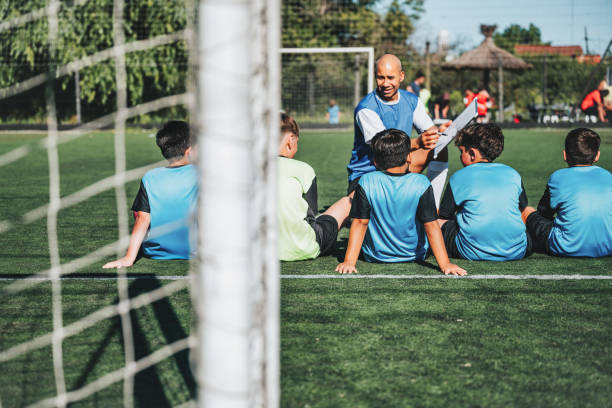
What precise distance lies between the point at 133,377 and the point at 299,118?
23.6m

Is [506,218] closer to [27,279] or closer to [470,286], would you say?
[470,286]

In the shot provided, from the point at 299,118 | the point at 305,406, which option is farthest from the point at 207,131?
the point at 299,118

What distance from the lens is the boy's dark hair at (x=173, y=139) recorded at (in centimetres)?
426

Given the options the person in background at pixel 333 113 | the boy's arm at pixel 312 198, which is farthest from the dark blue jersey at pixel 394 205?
the person in background at pixel 333 113

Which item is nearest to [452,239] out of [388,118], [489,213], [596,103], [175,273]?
[489,213]

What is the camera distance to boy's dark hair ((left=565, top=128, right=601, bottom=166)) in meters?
4.28

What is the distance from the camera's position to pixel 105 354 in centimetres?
270

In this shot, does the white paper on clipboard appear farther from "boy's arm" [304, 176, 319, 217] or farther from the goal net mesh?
the goal net mesh

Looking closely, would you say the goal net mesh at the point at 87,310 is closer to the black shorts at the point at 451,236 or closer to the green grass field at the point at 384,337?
the green grass field at the point at 384,337

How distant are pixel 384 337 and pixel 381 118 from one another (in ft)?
9.49

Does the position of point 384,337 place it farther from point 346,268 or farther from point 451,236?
point 451,236

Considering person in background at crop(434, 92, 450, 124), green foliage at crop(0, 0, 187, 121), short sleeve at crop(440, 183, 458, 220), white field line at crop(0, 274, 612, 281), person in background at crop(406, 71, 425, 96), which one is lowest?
white field line at crop(0, 274, 612, 281)

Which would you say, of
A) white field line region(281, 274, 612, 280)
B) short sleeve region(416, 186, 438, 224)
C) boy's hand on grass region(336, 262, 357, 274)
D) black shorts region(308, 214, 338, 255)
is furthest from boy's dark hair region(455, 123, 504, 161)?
boy's hand on grass region(336, 262, 357, 274)

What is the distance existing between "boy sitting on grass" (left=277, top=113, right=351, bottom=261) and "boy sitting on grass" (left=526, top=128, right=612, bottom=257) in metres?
1.54
